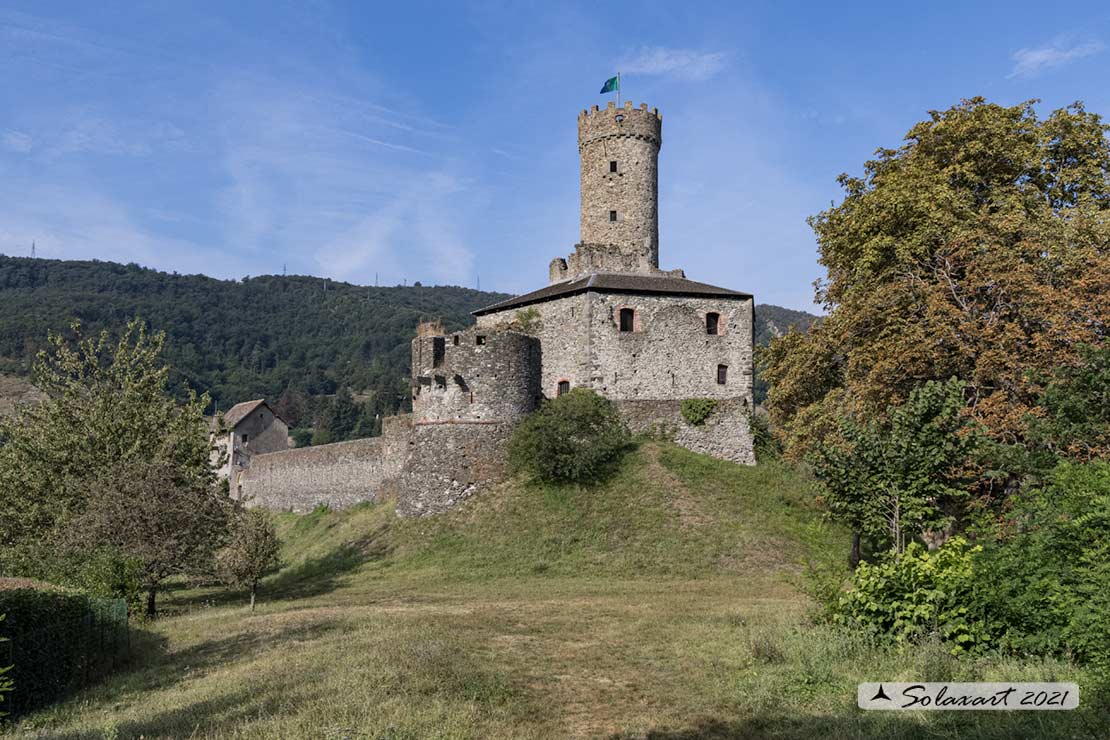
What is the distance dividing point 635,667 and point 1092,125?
58.6 feet

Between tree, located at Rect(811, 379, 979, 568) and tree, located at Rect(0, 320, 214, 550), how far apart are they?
17.2m

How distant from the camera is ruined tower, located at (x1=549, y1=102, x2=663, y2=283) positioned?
3725 centimetres

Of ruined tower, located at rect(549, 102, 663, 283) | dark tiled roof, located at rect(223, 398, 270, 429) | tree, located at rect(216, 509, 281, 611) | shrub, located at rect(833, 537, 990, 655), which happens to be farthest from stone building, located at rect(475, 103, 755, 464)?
dark tiled roof, located at rect(223, 398, 270, 429)

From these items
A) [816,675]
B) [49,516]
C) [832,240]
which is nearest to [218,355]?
[49,516]

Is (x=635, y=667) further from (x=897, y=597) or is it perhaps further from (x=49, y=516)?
(x=49, y=516)

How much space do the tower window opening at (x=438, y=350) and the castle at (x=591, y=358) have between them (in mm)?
36

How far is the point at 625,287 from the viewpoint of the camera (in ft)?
109

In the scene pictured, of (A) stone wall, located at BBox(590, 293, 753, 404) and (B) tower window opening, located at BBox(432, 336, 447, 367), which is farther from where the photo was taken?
(A) stone wall, located at BBox(590, 293, 753, 404)

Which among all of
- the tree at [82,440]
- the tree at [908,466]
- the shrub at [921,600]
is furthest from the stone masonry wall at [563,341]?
the shrub at [921,600]

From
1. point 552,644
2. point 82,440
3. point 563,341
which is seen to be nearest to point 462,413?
point 563,341

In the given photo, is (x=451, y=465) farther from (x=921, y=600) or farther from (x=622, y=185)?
(x=921, y=600)

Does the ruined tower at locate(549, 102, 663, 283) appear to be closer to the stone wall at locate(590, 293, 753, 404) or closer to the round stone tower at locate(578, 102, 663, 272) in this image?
the round stone tower at locate(578, 102, 663, 272)

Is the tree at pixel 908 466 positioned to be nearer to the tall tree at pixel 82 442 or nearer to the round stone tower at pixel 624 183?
the tall tree at pixel 82 442

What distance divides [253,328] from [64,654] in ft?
536
